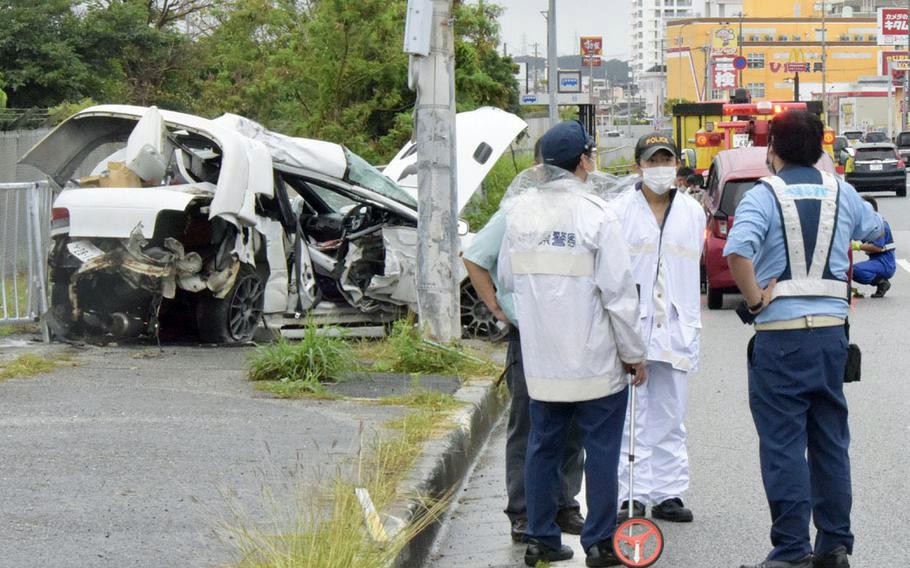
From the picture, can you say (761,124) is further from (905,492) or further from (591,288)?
(591,288)

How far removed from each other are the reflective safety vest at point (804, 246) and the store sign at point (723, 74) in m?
100

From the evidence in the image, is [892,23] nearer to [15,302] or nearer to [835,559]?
[15,302]

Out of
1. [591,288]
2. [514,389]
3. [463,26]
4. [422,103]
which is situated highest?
[463,26]

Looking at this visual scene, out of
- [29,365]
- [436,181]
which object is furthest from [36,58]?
[29,365]

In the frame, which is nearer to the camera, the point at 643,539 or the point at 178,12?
the point at 643,539

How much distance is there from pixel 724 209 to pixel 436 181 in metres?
5.45

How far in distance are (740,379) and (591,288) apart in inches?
239

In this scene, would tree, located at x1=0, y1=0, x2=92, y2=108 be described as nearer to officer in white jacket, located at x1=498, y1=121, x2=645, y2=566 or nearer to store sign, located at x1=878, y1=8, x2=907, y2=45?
officer in white jacket, located at x1=498, y1=121, x2=645, y2=566

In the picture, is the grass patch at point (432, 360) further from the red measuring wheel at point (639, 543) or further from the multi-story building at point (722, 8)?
the multi-story building at point (722, 8)

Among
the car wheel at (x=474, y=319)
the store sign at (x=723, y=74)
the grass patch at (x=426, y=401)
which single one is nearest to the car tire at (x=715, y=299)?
the car wheel at (x=474, y=319)

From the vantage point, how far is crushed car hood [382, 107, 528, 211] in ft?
42.3

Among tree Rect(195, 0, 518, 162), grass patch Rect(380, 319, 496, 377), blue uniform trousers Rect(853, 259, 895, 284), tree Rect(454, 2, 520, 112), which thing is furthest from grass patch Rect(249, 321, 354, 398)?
tree Rect(454, 2, 520, 112)

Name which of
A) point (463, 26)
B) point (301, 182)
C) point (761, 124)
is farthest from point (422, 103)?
point (463, 26)

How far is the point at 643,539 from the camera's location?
579 centimetres
